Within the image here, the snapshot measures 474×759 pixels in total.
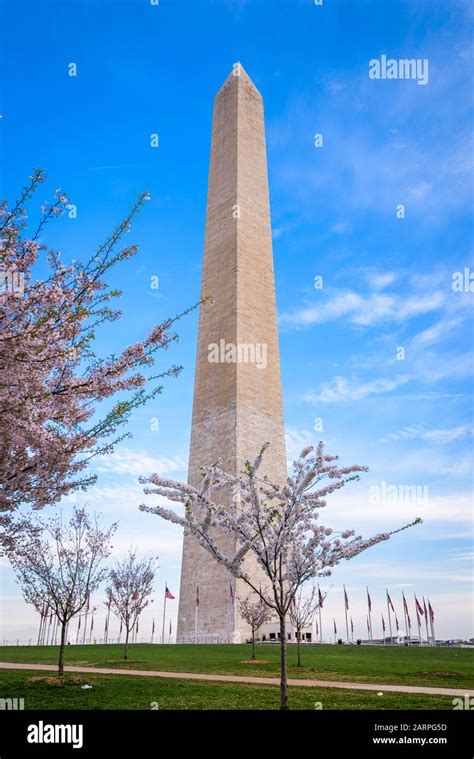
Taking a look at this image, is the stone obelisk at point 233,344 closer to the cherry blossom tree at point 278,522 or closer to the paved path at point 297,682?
the paved path at point 297,682

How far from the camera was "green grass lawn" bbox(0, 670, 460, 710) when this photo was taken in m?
13.2

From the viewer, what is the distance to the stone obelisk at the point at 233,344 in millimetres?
39156

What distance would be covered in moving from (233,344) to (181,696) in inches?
1128

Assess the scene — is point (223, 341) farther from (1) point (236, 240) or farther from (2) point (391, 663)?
(2) point (391, 663)

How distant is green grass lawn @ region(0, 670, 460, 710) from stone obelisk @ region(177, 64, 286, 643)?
63.6 ft

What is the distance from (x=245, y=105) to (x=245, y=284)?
48.1 ft

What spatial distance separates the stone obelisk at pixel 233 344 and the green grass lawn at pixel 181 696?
63.6 ft

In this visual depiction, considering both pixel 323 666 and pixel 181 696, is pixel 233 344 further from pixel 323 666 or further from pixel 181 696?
pixel 181 696

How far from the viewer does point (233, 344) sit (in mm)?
41781
